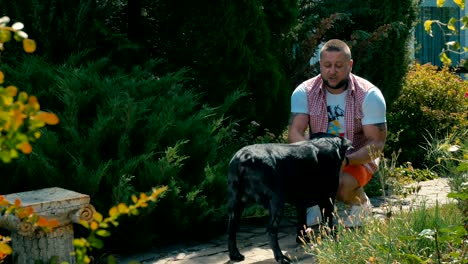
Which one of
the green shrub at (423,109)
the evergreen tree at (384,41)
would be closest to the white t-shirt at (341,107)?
the evergreen tree at (384,41)

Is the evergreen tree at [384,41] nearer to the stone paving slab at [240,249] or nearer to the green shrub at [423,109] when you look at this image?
the green shrub at [423,109]

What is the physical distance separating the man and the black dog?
0.45 meters

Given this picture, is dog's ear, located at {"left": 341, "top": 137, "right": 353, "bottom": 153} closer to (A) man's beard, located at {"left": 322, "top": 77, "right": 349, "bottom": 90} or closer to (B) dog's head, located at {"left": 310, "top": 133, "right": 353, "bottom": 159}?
(B) dog's head, located at {"left": 310, "top": 133, "right": 353, "bottom": 159}

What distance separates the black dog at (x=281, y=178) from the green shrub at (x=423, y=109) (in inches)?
201

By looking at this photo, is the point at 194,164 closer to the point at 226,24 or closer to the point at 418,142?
the point at 226,24

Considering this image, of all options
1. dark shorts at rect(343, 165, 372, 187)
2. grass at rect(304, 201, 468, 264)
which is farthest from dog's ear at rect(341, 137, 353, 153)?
grass at rect(304, 201, 468, 264)

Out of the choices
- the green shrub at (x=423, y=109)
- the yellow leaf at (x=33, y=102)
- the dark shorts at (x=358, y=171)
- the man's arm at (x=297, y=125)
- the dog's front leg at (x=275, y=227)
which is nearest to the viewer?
the yellow leaf at (x=33, y=102)

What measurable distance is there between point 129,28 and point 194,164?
260 cm

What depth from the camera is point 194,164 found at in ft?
21.3

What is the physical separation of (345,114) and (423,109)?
4.75 meters

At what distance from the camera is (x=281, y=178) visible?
5113 mm

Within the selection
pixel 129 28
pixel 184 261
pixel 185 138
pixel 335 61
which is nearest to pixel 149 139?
pixel 185 138

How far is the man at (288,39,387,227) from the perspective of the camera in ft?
19.7

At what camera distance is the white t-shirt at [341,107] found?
6070 millimetres
